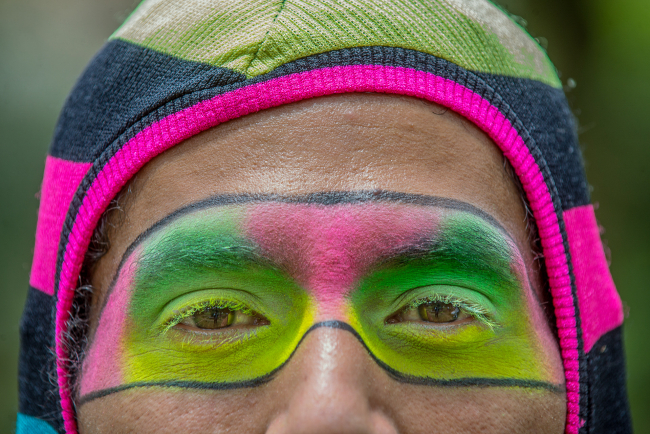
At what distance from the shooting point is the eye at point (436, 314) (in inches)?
66.9

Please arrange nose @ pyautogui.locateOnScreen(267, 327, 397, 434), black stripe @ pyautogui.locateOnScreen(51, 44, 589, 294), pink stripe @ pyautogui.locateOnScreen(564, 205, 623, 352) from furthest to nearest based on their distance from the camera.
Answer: pink stripe @ pyautogui.locateOnScreen(564, 205, 623, 352), black stripe @ pyautogui.locateOnScreen(51, 44, 589, 294), nose @ pyautogui.locateOnScreen(267, 327, 397, 434)

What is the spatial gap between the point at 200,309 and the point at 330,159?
0.56m

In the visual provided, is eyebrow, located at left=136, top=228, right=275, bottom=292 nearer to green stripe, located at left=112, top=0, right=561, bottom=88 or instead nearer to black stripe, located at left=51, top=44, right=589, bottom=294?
black stripe, located at left=51, top=44, right=589, bottom=294

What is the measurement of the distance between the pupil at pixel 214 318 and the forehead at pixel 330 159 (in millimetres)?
307

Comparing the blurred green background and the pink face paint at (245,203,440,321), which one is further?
the blurred green background

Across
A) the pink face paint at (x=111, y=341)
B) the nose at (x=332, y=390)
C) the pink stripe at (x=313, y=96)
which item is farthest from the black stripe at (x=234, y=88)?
the nose at (x=332, y=390)

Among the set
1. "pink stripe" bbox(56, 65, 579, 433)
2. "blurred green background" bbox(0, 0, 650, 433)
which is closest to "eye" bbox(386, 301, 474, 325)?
"pink stripe" bbox(56, 65, 579, 433)

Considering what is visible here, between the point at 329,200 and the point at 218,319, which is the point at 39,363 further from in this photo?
the point at 329,200

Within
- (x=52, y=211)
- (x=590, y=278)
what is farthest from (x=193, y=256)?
(x=590, y=278)

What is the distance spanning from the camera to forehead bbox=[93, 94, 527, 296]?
1.68 meters

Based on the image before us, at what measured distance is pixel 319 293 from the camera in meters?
1.61

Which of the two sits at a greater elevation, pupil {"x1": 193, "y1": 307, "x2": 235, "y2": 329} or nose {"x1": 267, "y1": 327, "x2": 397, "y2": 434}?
pupil {"x1": 193, "y1": 307, "x2": 235, "y2": 329}

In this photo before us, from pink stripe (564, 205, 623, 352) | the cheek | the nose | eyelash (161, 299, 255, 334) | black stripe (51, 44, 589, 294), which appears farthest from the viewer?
pink stripe (564, 205, 623, 352)

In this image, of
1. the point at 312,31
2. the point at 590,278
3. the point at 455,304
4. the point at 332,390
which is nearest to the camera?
the point at 332,390
